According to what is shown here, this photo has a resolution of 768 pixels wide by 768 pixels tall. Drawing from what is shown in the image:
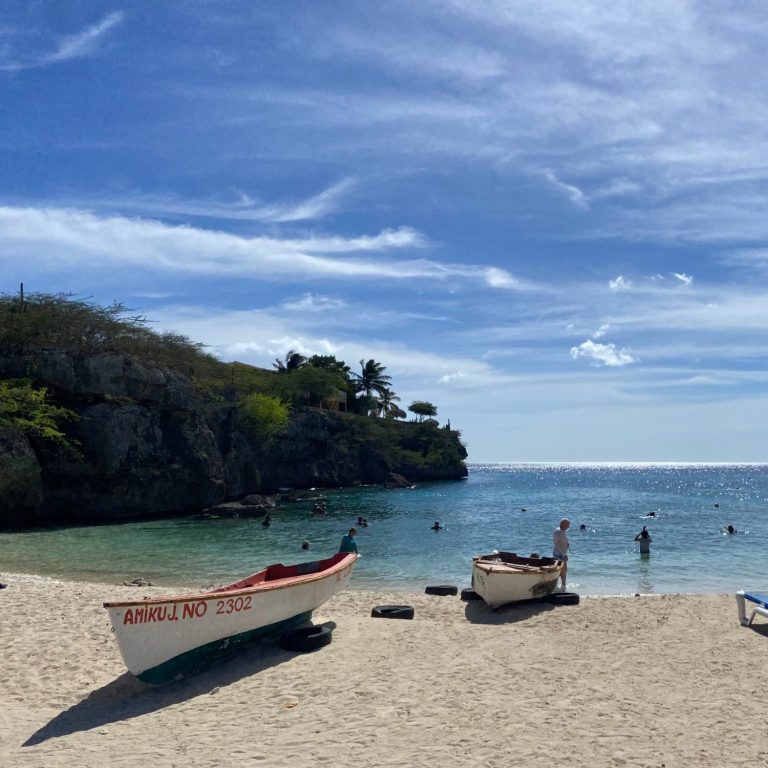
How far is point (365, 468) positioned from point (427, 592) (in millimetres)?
66386

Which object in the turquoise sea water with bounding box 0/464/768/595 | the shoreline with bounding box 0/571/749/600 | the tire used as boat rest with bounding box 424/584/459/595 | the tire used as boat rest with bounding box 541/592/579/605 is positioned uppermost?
the tire used as boat rest with bounding box 541/592/579/605

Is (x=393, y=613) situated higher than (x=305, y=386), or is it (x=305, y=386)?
(x=305, y=386)

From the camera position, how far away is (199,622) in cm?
957

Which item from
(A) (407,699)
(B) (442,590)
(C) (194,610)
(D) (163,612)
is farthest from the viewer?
(B) (442,590)

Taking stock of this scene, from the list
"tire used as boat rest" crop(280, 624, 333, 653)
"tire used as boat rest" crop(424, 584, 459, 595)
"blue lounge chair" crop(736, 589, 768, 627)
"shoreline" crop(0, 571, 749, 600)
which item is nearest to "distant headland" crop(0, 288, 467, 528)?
"shoreline" crop(0, 571, 749, 600)

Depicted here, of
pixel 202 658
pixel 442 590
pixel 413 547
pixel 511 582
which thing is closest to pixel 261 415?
pixel 413 547

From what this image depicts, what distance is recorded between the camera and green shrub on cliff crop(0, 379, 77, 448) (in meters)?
37.1

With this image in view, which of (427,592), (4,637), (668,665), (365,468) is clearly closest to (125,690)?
(4,637)

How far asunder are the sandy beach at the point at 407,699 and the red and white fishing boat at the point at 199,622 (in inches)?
14.0

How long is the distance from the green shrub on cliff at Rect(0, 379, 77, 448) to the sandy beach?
27.0 m

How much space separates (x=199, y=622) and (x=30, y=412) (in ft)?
111

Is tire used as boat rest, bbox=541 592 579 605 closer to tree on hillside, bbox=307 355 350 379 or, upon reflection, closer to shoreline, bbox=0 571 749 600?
shoreline, bbox=0 571 749 600

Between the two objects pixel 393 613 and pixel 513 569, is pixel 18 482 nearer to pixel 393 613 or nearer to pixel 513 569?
pixel 393 613

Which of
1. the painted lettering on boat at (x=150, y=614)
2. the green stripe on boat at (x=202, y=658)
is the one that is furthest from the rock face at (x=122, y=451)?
the painted lettering on boat at (x=150, y=614)
